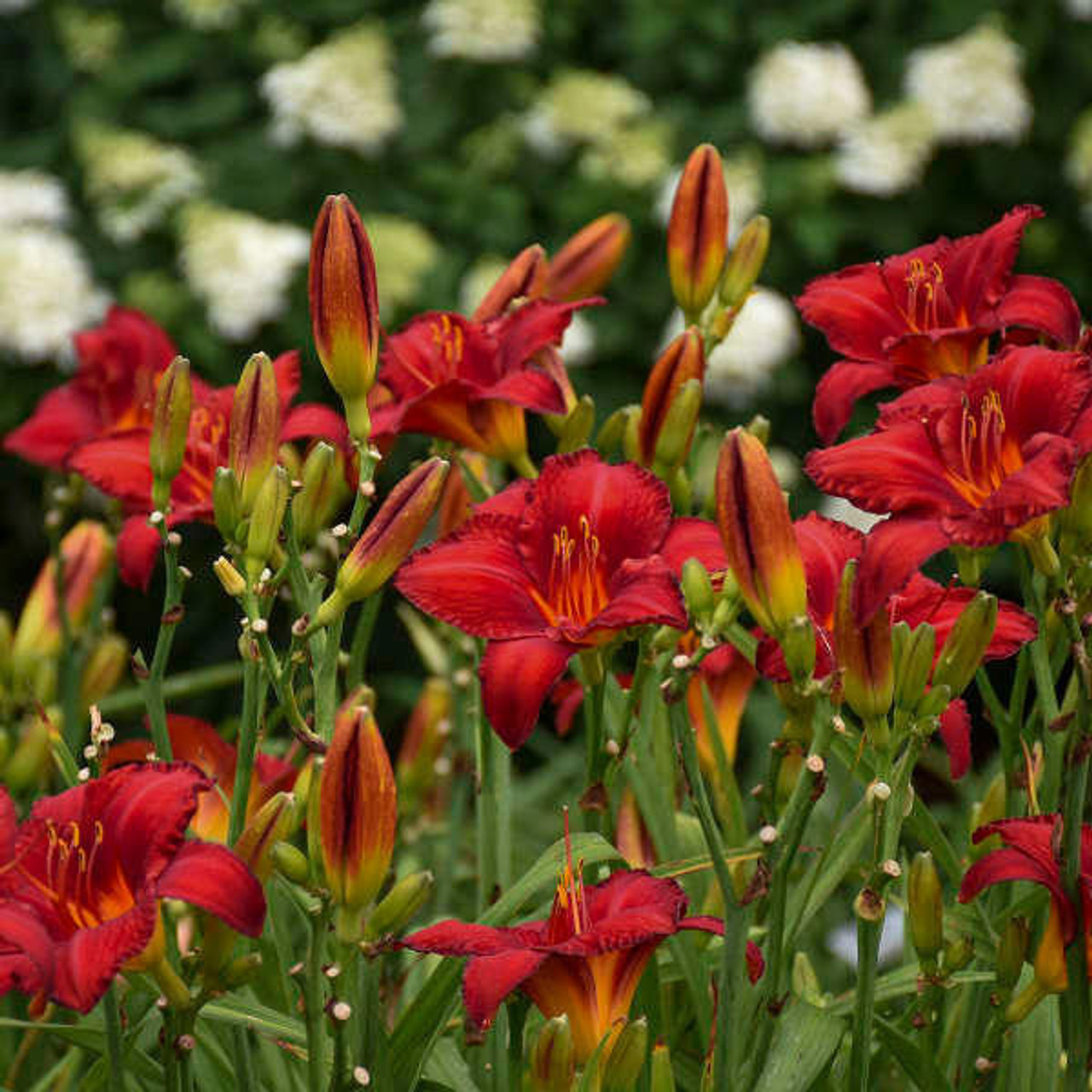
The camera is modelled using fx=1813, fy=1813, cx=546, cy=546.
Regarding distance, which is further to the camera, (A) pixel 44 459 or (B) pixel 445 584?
(A) pixel 44 459

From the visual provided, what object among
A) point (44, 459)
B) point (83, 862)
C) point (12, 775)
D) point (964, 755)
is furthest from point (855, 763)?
point (44, 459)

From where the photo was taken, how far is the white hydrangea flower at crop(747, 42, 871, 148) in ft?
8.24

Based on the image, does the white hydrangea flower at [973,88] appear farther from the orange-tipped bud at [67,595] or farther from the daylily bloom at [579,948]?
the daylily bloom at [579,948]

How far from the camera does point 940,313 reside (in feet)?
3.19

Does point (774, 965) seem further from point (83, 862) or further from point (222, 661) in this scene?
point (222, 661)

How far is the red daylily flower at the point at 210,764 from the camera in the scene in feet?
3.31

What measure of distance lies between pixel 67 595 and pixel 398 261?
1.15m

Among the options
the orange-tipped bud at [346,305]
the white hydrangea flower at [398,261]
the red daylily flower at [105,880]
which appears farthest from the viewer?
the white hydrangea flower at [398,261]

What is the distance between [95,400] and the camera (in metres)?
1.36

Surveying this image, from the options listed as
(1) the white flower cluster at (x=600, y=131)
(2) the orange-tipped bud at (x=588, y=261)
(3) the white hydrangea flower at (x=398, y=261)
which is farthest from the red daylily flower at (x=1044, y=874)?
(1) the white flower cluster at (x=600, y=131)

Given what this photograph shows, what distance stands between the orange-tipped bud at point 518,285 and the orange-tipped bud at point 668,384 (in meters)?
0.14

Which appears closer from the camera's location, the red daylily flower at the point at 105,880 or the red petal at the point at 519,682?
the red daylily flower at the point at 105,880

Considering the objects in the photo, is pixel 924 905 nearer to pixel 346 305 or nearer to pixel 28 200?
pixel 346 305

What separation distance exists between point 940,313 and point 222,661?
1740 millimetres
